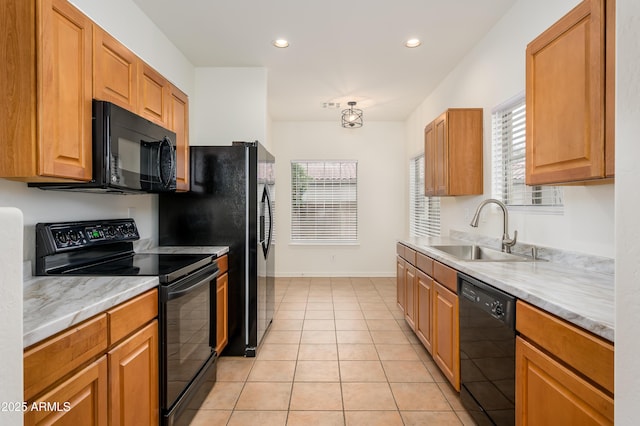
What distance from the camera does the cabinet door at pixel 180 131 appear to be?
2.62 meters

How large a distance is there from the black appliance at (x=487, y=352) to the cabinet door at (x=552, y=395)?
0.07 m

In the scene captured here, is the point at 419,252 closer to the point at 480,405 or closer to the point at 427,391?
the point at 427,391

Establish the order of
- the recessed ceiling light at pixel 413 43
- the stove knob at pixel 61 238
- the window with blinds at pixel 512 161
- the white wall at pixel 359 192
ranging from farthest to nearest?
the white wall at pixel 359 192
the recessed ceiling light at pixel 413 43
the window with blinds at pixel 512 161
the stove knob at pixel 61 238

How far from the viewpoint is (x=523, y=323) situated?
1.40 meters

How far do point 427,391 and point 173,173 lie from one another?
2.27 meters

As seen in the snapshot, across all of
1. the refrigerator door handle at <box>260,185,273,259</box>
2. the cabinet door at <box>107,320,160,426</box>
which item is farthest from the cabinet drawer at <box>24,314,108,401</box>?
the refrigerator door handle at <box>260,185,273,259</box>

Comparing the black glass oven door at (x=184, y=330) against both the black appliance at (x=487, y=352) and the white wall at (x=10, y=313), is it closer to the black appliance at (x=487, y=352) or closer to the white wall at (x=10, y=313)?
the white wall at (x=10, y=313)

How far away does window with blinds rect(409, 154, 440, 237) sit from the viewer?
4.64m

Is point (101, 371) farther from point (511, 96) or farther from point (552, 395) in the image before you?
point (511, 96)

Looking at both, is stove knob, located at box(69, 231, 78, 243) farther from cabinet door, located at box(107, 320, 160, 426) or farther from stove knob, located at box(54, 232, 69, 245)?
cabinet door, located at box(107, 320, 160, 426)

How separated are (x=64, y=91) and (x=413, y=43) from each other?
9.19ft

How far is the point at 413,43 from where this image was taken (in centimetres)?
317

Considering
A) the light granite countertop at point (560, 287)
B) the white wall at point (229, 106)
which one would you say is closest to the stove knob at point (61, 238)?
the white wall at point (229, 106)

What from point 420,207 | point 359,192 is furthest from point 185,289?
point 359,192
